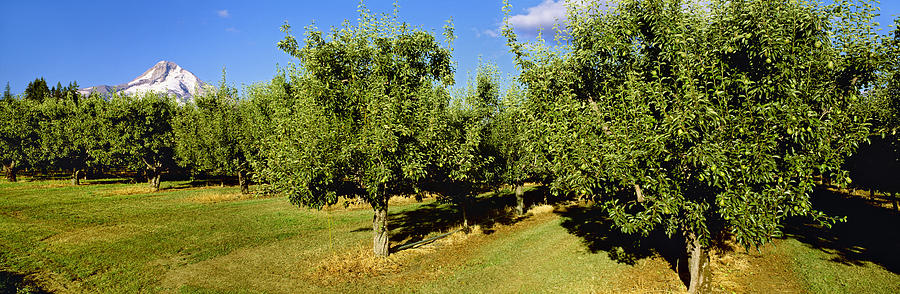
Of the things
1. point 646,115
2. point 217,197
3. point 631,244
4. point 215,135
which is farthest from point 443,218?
point 215,135

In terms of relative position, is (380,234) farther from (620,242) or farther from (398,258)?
(620,242)

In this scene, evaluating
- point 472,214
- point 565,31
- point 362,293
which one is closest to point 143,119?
point 472,214

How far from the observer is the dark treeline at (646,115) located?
10.8 m

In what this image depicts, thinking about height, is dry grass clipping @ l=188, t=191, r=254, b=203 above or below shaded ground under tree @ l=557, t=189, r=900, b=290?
above

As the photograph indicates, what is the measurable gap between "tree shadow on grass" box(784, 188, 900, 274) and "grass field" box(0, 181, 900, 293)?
0.09m

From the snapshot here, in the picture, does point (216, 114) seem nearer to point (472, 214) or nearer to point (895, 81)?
point (472, 214)

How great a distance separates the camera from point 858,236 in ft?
73.9

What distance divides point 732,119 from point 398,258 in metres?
16.4

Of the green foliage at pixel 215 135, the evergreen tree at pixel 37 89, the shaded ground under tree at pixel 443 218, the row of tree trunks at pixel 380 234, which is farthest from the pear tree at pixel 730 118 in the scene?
the evergreen tree at pixel 37 89

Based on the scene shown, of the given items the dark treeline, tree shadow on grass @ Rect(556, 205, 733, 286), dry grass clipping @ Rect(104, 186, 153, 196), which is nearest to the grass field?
A: tree shadow on grass @ Rect(556, 205, 733, 286)

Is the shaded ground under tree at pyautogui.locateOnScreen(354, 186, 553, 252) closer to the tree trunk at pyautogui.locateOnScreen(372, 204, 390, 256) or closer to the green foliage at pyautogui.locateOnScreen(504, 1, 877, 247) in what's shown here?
the tree trunk at pyautogui.locateOnScreen(372, 204, 390, 256)

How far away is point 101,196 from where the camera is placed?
45.7 metres

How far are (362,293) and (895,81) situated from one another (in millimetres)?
19754

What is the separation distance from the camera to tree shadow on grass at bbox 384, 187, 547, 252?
27.4 m
